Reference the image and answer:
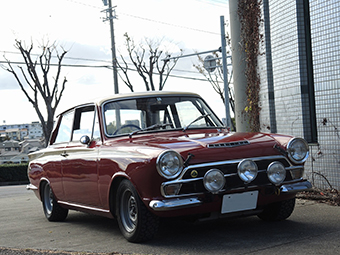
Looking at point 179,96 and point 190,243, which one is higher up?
point 179,96

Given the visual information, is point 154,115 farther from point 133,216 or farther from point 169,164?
point 169,164

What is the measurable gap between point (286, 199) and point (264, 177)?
19.0 inches

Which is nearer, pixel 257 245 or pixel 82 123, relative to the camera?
pixel 257 245

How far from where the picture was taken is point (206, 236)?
5.42m

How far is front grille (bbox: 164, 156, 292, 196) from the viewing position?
4.94 meters

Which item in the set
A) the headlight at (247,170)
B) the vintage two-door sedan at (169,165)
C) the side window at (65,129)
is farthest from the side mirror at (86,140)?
the headlight at (247,170)

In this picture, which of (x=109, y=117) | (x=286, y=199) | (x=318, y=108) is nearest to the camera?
(x=286, y=199)

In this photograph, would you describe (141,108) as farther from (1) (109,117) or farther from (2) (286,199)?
(2) (286,199)

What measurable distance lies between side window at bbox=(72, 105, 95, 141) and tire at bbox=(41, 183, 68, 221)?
3.49 ft

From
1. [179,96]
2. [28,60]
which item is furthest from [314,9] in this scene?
[28,60]

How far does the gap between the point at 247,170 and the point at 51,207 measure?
369cm

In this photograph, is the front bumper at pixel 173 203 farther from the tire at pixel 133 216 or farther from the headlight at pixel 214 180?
the tire at pixel 133 216

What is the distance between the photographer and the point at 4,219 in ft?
27.1

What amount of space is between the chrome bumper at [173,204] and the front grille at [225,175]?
7 cm
